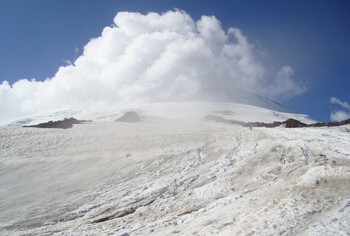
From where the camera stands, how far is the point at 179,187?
8859 millimetres

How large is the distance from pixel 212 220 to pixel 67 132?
15.9m

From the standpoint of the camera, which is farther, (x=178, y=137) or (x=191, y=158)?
(x=178, y=137)

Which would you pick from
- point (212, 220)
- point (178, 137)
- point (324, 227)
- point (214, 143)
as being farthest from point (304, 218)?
point (178, 137)

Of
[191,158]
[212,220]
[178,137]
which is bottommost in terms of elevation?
[212,220]

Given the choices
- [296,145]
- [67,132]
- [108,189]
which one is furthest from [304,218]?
[67,132]

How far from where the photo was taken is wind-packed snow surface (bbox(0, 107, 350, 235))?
584 cm

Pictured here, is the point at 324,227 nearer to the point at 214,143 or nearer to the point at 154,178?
the point at 154,178

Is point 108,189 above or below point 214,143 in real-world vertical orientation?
below

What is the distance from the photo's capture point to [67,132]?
19.0 m

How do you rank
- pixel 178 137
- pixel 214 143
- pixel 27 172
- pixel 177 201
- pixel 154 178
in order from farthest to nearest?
pixel 178 137, pixel 214 143, pixel 27 172, pixel 154 178, pixel 177 201

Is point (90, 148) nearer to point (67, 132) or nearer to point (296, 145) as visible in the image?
point (67, 132)

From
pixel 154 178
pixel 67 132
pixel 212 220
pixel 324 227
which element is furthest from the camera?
pixel 67 132

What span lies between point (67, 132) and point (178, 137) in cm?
864

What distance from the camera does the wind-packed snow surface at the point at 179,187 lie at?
5.84 meters
